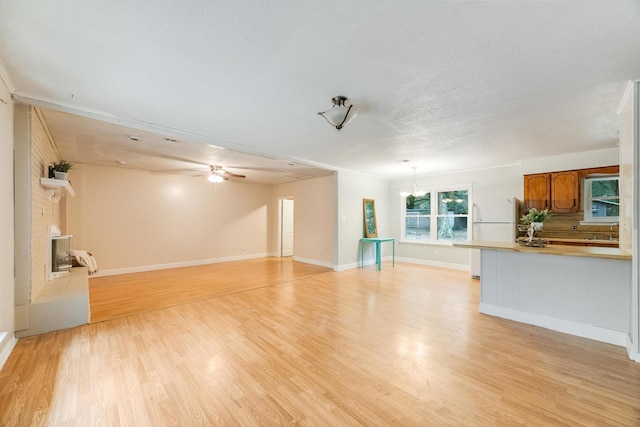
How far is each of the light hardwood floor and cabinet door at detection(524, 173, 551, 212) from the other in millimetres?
3077

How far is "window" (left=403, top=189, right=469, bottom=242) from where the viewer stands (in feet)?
22.3

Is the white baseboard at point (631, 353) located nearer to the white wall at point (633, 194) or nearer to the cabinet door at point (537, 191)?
the white wall at point (633, 194)

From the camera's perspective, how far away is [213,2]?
1508mm

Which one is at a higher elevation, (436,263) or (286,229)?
(286,229)

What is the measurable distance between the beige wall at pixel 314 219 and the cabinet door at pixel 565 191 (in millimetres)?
4549

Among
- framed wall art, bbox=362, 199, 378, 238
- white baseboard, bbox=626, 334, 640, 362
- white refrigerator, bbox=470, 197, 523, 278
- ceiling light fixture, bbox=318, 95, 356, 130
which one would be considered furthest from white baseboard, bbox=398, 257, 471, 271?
ceiling light fixture, bbox=318, 95, 356, 130

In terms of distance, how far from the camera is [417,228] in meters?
7.67

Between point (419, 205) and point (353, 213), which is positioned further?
point (419, 205)

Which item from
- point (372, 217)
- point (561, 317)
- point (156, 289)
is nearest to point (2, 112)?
point (156, 289)

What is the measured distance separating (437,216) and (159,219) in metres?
7.58

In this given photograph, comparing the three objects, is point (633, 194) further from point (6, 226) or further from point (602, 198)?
point (6, 226)

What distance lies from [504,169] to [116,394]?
24.6 feet

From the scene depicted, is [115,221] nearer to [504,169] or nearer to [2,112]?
[2,112]

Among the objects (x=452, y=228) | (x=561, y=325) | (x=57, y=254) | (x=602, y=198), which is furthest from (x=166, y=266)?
(x=602, y=198)
